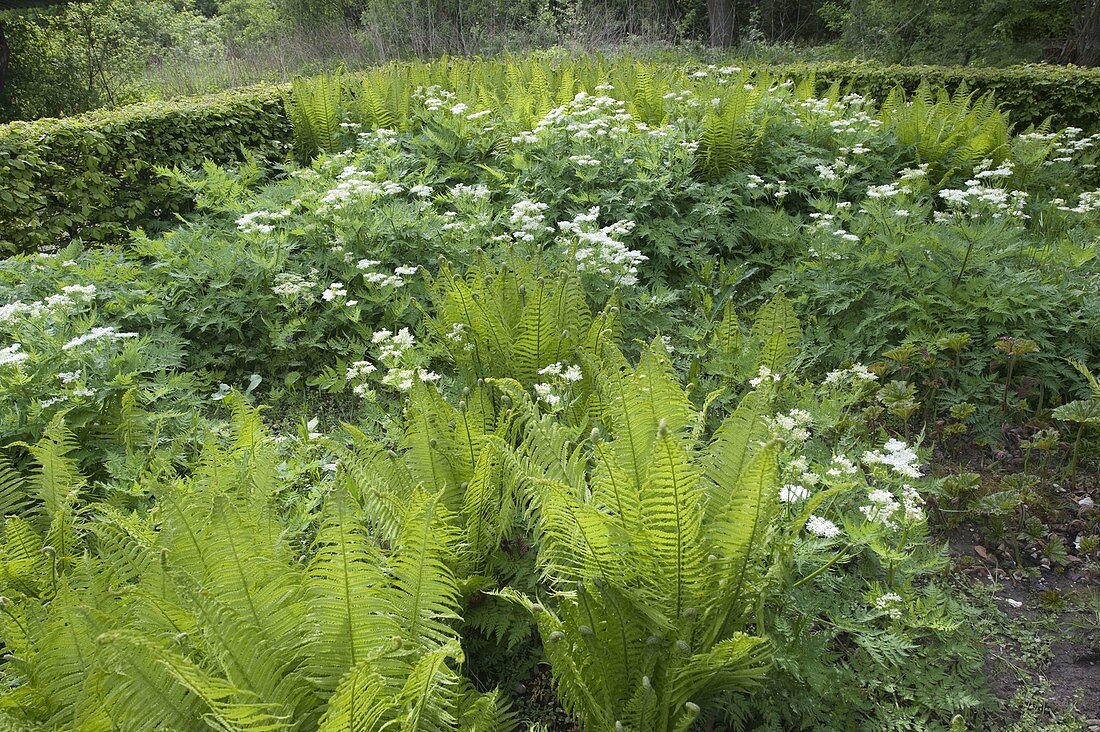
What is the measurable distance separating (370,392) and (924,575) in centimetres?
233

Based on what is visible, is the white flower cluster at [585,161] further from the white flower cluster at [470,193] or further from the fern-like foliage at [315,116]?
the fern-like foliage at [315,116]

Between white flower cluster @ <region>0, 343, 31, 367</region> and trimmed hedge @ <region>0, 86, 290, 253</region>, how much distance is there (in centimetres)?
211

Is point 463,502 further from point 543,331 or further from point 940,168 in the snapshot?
point 940,168

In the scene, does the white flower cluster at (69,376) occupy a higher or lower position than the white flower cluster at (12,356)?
lower

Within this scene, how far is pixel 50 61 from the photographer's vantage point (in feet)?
37.8

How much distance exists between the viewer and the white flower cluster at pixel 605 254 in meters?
3.86

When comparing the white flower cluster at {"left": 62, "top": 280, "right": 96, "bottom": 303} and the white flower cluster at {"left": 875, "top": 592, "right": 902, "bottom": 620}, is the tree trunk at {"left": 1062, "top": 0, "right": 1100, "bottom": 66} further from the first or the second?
the white flower cluster at {"left": 62, "top": 280, "right": 96, "bottom": 303}

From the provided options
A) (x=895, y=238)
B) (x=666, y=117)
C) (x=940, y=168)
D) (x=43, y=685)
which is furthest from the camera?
(x=666, y=117)

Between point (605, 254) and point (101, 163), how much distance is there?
4076mm

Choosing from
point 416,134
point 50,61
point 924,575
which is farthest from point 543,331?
point 50,61

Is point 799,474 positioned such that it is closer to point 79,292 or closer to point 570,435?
point 570,435

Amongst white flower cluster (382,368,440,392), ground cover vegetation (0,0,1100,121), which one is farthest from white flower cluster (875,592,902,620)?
ground cover vegetation (0,0,1100,121)

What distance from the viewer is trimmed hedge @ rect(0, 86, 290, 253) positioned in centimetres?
486

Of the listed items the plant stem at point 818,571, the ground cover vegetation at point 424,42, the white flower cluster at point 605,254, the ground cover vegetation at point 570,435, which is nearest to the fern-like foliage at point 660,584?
the ground cover vegetation at point 570,435
